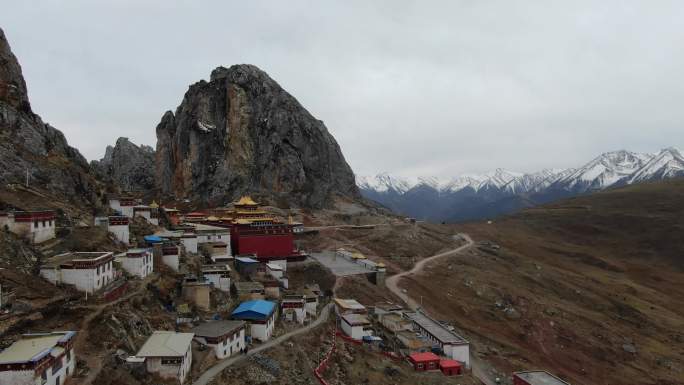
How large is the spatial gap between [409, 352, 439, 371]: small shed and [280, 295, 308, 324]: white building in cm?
1138

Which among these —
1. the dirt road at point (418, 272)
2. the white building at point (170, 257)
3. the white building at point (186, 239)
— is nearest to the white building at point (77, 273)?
the white building at point (170, 257)

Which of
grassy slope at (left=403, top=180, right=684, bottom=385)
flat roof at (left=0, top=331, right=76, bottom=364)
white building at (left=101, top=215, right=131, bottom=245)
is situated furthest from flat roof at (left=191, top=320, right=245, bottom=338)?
grassy slope at (left=403, top=180, right=684, bottom=385)

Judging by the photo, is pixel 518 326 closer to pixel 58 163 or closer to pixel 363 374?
pixel 363 374

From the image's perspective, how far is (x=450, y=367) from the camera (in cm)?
4556

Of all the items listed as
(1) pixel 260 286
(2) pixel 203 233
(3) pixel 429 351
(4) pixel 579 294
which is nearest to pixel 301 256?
(2) pixel 203 233

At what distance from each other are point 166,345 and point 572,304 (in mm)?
71195

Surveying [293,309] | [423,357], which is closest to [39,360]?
[293,309]

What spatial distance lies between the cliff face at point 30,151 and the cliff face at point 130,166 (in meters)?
85.0

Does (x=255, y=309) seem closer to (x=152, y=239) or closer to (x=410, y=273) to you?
(x=152, y=239)

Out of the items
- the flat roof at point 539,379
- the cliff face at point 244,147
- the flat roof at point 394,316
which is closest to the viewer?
the flat roof at point 539,379

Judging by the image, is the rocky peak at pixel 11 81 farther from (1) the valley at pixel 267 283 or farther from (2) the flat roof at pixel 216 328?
(2) the flat roof at pixel 216 328

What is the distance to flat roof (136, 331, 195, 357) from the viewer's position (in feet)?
97.0

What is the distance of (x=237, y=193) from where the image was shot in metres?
123

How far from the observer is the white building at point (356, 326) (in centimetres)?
4819
